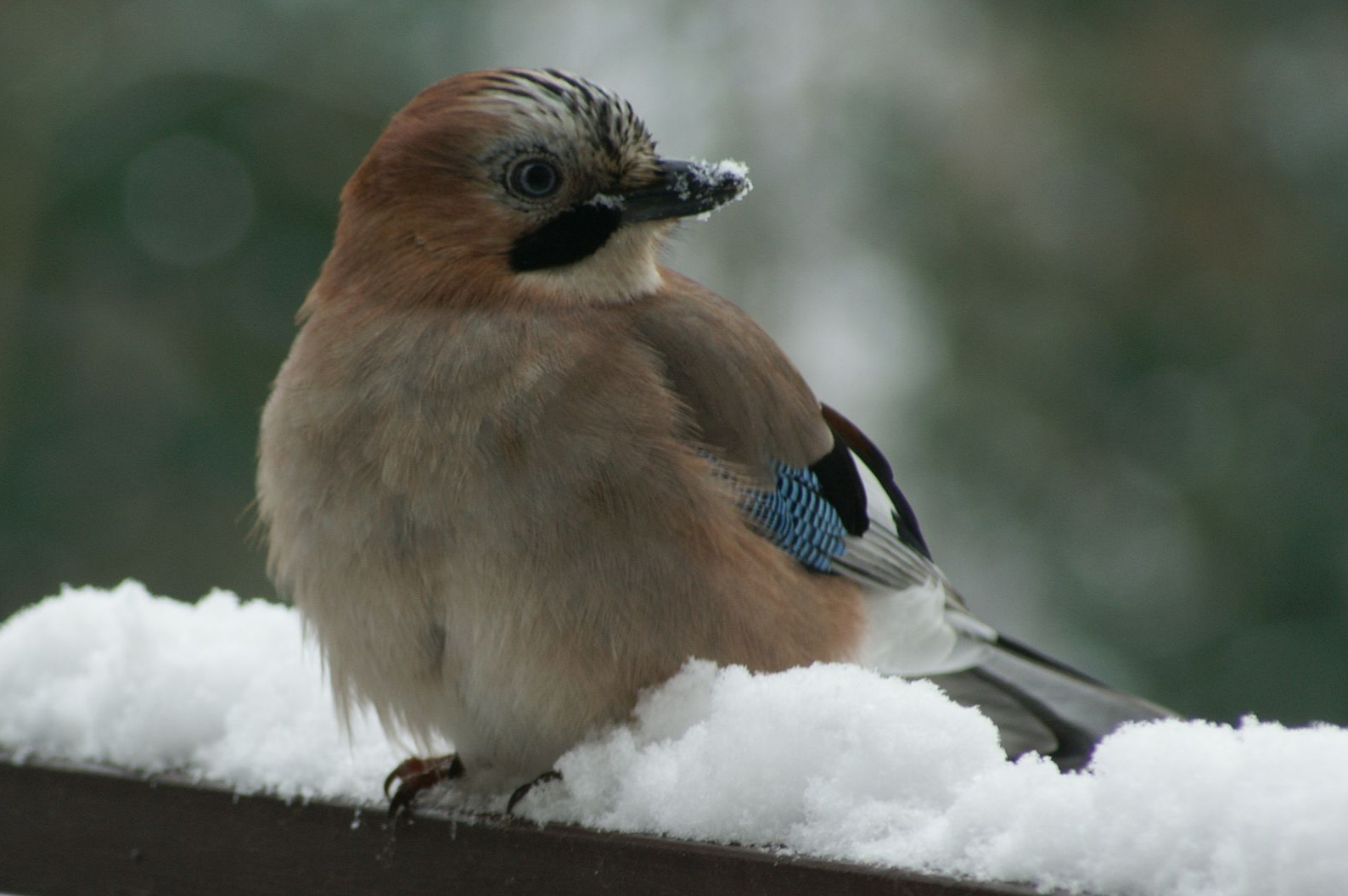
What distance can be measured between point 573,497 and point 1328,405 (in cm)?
380

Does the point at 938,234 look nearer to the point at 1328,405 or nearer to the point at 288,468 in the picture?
the point at 1328,405

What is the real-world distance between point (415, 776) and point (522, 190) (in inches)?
31.9

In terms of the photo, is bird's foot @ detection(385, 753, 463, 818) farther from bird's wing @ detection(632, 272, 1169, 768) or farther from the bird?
bird's wing @ detection(632, 272, 1169, 768)

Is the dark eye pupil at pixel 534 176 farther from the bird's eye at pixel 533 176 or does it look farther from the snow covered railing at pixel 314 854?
the snow covered railing at pixel 314 854

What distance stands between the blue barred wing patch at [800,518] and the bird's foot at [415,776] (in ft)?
1.81

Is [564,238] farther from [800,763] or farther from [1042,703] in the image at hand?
[1042,703]

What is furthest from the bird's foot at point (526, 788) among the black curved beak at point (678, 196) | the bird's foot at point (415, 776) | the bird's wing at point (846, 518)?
the black curved beak at point (678, 196)

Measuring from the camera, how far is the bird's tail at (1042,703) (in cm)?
235

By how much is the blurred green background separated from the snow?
3299 mm

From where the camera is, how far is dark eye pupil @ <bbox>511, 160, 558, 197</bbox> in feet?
6.70

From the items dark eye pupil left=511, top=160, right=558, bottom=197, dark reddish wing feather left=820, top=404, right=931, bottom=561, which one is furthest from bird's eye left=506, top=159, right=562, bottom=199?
dark reddish wing feather left=820, top=404, right=931, bottom=561

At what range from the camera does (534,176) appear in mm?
2047

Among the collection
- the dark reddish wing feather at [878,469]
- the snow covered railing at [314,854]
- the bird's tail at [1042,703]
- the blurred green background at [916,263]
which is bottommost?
the snow covered railing at [314,854]

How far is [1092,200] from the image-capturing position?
5.34m
